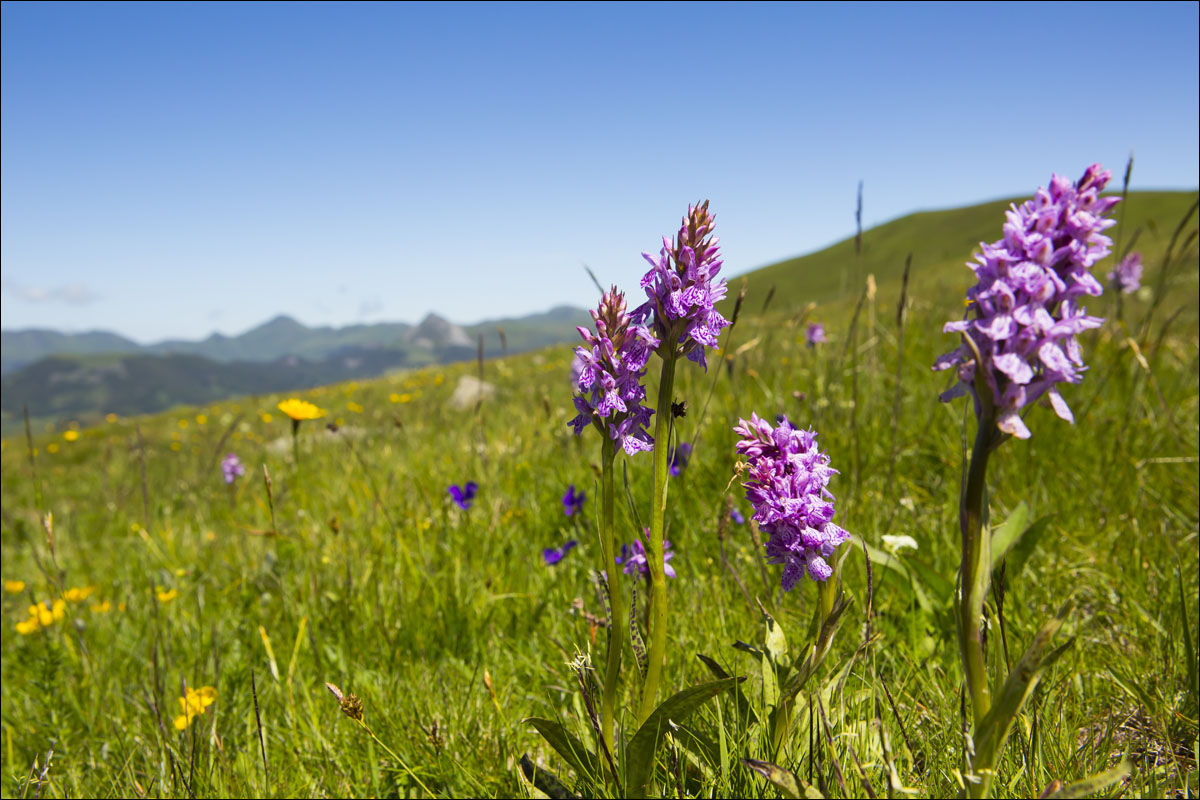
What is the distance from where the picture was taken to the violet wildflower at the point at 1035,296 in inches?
41.8

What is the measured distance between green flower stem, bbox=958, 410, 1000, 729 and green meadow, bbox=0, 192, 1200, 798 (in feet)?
0.18

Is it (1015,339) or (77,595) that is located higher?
(1015,339)

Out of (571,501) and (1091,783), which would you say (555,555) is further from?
(1091,783)

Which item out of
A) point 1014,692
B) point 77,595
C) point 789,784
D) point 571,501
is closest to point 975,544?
point 1014,692

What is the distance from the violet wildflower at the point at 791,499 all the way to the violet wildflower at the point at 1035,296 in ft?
1.42

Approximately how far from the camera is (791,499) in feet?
4.82

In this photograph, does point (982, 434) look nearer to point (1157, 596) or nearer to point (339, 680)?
point (1157, 596)

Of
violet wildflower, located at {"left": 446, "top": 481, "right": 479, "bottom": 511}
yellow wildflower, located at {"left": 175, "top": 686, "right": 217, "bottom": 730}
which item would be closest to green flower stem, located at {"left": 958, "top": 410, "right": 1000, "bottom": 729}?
yellow wildflower, located at {"left": 175, "top": 686, "right": 217, "bottom": 730}

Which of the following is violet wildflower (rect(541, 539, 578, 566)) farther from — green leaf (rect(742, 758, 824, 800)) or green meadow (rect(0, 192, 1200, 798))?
green leaf (rect(742, 758, 824, 800))

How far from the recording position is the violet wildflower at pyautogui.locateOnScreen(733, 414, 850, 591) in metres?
1.46

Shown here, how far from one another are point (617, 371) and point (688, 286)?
0.25 meters

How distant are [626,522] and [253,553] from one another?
2.98m

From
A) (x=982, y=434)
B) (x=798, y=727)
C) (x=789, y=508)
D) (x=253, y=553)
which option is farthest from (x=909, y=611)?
(x=253, y=553)

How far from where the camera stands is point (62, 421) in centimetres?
1908
